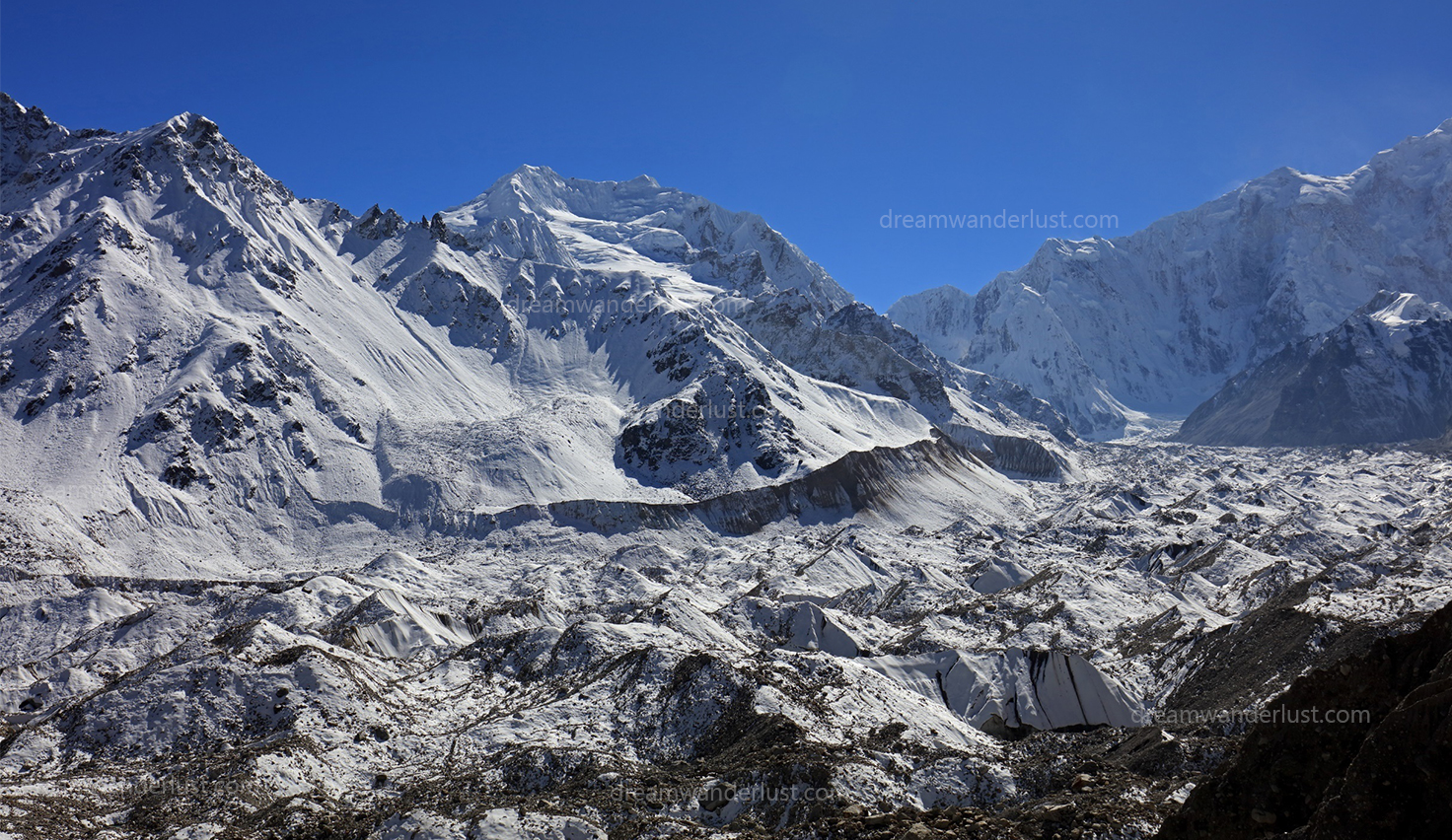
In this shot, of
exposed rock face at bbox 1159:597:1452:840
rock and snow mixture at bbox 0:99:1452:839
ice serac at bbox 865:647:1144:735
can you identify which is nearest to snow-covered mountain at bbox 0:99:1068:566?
rock and snow mixture at bbox 0:99:1452:839

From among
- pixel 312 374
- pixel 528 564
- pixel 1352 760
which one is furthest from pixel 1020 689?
pixel 312 374

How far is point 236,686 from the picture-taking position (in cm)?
4212

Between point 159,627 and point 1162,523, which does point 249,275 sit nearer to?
point 159,627

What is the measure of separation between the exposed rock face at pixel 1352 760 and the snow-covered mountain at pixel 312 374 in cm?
10071

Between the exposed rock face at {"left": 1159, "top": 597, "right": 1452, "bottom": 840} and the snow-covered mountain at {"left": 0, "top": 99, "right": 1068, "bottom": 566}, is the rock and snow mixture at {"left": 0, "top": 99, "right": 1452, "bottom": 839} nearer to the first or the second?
the snow-covered mountain at {"left": 0, "top": 99, "right": 1068, "bottom": 566}

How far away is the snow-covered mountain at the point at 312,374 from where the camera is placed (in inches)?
4205

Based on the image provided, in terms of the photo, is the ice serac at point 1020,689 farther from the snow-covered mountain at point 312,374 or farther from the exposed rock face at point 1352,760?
the snow-covered mountain at point 312,374

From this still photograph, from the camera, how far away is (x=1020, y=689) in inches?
1794

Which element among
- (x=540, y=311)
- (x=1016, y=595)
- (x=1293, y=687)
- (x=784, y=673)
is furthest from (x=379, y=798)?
(x=540, y=311)

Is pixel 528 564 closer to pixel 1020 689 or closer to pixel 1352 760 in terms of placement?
pixel 1020 689

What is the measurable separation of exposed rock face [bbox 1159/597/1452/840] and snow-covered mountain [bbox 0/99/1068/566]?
10071 cm

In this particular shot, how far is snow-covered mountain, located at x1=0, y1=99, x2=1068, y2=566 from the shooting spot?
350 feet

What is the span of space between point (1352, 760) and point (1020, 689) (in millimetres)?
30935

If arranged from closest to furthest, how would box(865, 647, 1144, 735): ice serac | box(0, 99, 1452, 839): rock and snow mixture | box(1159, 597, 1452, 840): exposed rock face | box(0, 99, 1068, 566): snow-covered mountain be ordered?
box(1159, 597, 1452, 840): exposed rock face
box(0, 99, 1452, 839): rock and snow mixture
box(865, 647, 1144, 735): ice serac
box(0, 99, 1068, 566): snow-covered mountain
